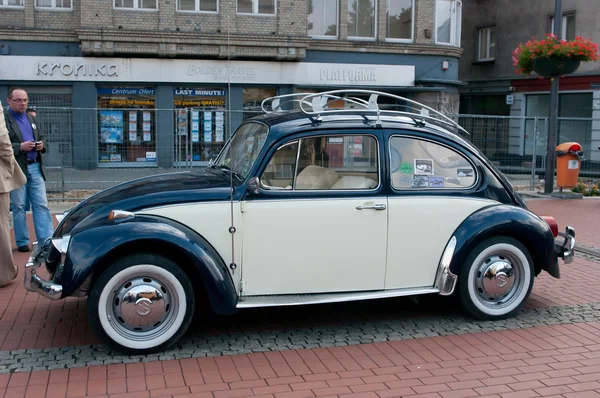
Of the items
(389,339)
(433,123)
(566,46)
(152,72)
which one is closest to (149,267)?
(389,339)

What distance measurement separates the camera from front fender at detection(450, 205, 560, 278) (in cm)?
535

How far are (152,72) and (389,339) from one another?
1544cm

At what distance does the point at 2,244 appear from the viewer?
20.5ft

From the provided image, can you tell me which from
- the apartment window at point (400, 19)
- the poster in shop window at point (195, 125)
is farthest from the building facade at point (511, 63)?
the poster in shop window at point (195, 125)

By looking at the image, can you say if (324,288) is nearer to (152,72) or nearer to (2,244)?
(2,244)

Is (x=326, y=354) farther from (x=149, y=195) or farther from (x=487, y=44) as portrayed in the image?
(x=487, y=44)

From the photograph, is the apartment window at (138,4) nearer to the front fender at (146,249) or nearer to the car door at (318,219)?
the car door at (318,219)

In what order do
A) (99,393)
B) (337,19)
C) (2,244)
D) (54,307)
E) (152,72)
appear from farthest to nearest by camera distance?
(337,19) → (152,72) → (2,244) → (54,307) → (99,393)

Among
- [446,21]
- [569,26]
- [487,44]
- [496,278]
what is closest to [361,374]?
[496,278]

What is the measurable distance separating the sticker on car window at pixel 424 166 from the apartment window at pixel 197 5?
15301mm

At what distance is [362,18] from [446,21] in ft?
10.5

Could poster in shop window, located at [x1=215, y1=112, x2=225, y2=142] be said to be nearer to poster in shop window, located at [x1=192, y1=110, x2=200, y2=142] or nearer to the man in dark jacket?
poster in shop window, located at [x1=192, y1=110, x2=200, y2=142]

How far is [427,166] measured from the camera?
544 cm

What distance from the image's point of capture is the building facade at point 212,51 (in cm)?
1809
